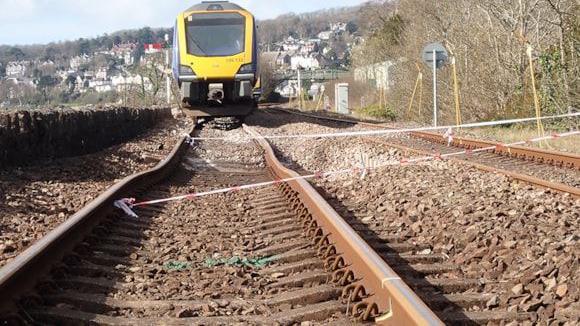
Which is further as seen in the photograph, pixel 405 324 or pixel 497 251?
pixel 497 251

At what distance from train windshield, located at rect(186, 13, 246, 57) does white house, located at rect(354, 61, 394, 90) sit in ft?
61.0

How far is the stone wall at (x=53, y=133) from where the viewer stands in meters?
9.70

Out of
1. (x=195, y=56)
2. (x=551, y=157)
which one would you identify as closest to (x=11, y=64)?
(x=195, y=56)

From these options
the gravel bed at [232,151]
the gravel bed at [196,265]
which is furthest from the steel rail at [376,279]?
the gravel bed at [232,151]

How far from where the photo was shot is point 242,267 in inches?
191

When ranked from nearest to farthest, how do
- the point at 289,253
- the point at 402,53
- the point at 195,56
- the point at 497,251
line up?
the point at 497,251
the point at 289,253
the point at 195,56
the point at 402,53

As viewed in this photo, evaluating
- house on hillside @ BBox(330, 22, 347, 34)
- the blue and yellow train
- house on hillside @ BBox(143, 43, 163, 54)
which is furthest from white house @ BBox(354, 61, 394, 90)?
house on hillside @ BBox(330, 22, 347, 34)

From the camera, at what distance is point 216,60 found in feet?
65.8

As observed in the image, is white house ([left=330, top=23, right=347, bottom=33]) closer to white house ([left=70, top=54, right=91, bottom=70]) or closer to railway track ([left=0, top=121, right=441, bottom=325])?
white house ([left=70, top=54, right=91, bottom=70])

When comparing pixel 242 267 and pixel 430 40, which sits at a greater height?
pixel 430 40

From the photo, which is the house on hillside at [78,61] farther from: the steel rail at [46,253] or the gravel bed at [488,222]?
the steel rail at [46,253]

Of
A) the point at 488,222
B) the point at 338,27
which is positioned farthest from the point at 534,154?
the point at 338,27

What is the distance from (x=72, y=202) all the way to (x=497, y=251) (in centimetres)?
459

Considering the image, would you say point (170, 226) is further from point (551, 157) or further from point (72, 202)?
point (551, 157)
